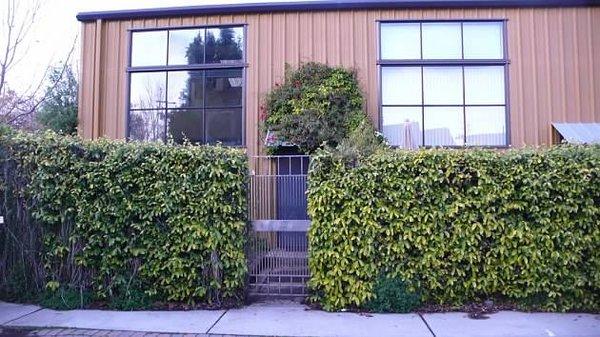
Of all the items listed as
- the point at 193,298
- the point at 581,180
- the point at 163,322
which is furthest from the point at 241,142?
the point at 581,180

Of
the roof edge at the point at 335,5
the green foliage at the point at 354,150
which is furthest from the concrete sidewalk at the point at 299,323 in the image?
the roof edge at the point at 335,5

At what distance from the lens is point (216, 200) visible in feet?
26.6

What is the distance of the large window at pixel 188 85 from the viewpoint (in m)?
13.0

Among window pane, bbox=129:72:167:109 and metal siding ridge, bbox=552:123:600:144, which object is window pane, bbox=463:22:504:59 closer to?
metal siding ridge, bbox=552:123:600:144

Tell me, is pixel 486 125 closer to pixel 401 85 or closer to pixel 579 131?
pixel 579 131

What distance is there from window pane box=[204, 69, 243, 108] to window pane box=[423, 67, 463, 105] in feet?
15.7

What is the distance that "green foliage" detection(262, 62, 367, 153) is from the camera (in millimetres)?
11391

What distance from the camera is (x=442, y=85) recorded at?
41.5ft

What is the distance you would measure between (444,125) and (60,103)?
12812mm

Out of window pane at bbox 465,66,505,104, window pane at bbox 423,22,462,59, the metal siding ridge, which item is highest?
window pane at bbox 423,22,462,59

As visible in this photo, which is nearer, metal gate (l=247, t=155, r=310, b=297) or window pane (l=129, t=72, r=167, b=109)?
metal gate (l=247, t=155, r=310, b=297)

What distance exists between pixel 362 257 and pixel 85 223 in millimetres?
4523

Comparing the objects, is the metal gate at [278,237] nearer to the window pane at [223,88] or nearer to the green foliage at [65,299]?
the green foliage at [65,299]

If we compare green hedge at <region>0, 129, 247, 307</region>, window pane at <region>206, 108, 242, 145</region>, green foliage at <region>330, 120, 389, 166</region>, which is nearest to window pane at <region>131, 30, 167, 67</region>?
window pane at <region>206, 108, 242, 145</region>
